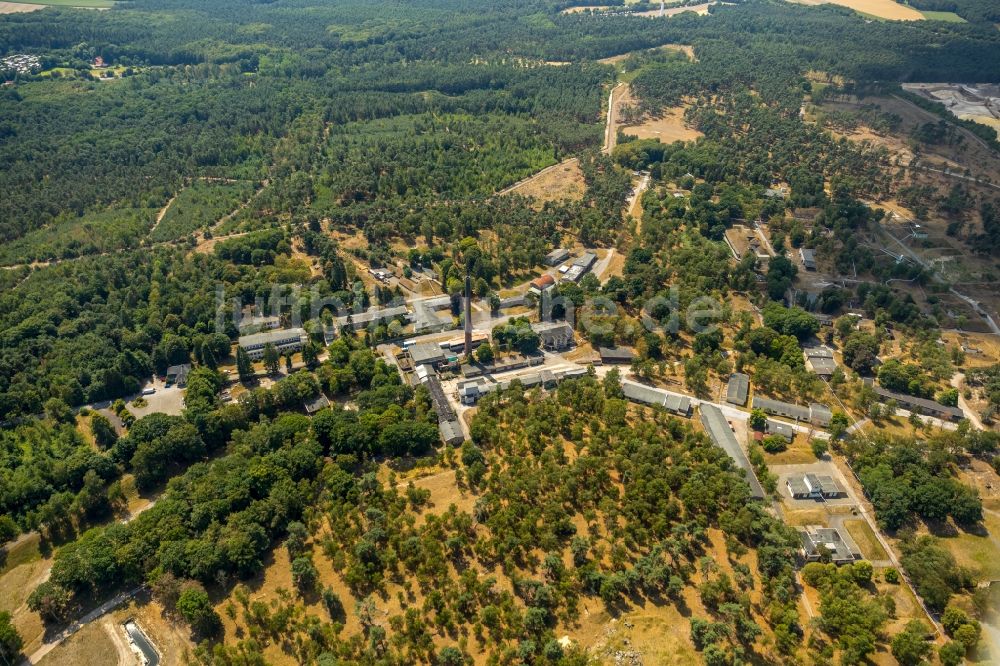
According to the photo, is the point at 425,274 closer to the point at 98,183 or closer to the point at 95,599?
the point at 95,599

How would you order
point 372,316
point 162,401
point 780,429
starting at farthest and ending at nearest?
1. point 372,316
2. point 162,401
3. point 780,429

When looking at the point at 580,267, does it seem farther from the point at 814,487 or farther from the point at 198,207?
the point at 198,207

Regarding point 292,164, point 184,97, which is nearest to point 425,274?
point 292,164

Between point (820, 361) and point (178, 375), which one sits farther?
point (820, 361)

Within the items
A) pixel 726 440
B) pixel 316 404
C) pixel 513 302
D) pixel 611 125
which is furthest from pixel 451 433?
pixel 611 125

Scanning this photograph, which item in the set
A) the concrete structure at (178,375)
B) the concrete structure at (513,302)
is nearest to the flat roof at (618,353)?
the concrete structure at (513,302)
